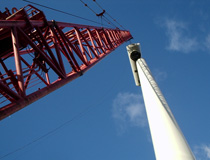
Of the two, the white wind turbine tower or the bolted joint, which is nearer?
the white wind turbine tower

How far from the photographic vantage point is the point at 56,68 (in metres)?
8.89

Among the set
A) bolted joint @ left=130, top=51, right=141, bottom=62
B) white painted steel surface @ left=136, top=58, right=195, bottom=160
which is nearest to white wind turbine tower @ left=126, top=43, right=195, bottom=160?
white painted steel surface @ left=136, top=58, right=195, bottom=160

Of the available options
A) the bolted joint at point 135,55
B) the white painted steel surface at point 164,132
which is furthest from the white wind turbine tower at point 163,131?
the bolted joint at point 135,55

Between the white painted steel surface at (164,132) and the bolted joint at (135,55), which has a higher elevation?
the bolted joint at (135,55)

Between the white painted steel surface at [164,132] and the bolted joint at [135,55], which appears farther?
the bolted joint at [135,55]

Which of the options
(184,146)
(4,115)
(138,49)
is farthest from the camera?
(138,49)

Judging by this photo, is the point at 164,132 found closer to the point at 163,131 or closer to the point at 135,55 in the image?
the point at 163,131

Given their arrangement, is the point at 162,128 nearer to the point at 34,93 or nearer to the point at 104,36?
the point at 34,93

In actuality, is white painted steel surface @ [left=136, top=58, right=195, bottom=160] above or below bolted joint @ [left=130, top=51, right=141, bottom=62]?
below

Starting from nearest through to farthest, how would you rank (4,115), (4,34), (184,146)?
1. (184,146)
2. (4,115)
3. (4,34)

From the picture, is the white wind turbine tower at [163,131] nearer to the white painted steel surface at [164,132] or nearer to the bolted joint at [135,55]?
the white painted steel surface at [164,132]

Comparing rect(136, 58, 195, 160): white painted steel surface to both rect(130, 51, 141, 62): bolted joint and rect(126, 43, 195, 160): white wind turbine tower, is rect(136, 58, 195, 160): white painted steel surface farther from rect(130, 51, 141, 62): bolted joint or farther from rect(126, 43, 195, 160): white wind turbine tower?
rect(130, 51, 141, 62): bolted joint

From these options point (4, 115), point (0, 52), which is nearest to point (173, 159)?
point (4, 115)

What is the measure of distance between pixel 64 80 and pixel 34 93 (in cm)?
242
